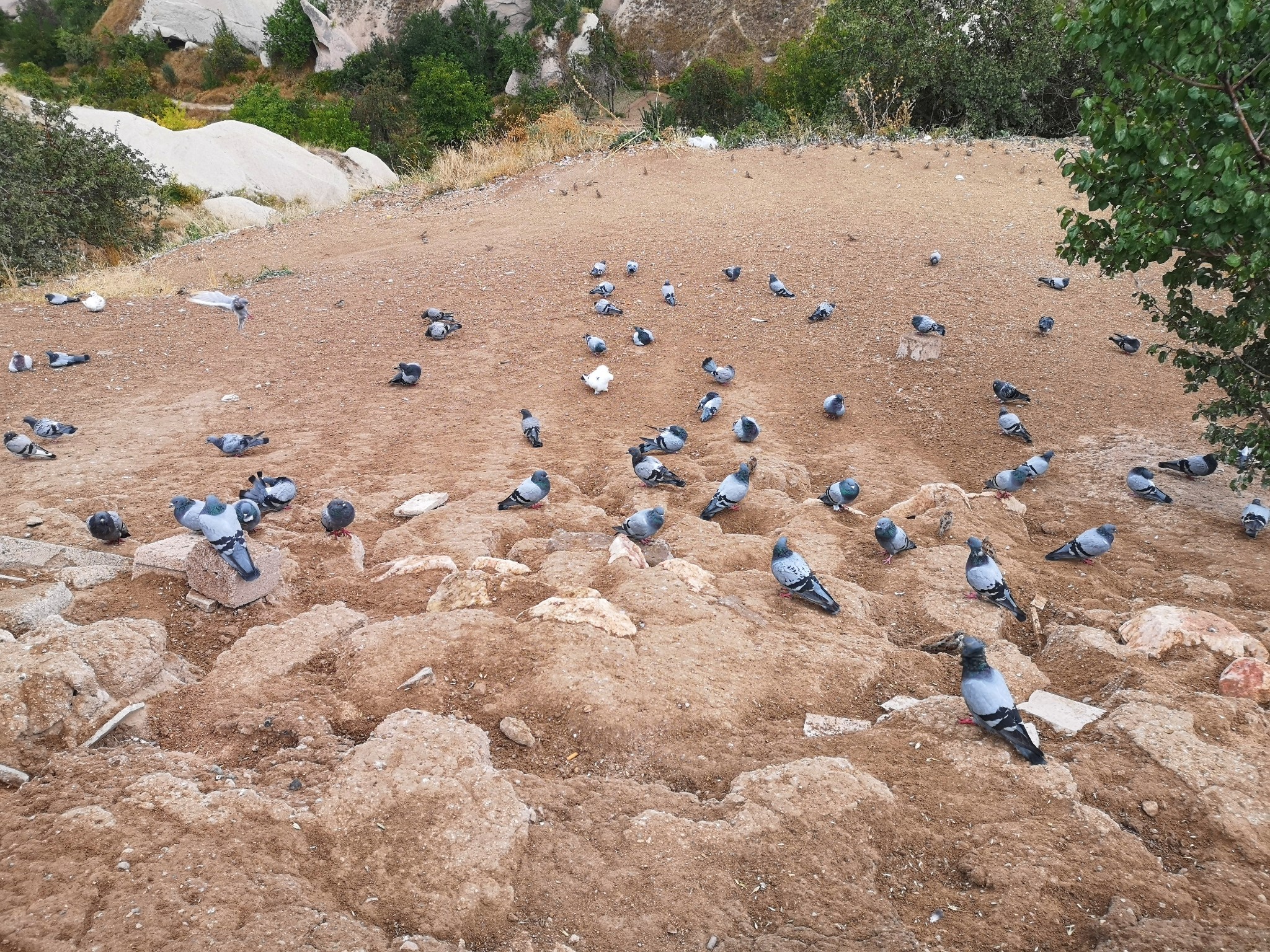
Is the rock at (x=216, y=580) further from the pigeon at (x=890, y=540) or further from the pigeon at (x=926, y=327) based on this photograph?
the pigeon at (x=926, y=327)

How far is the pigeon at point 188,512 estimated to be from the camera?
516 centimetres

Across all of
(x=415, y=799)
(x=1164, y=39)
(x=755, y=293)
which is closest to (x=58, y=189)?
(x=755, y=293)

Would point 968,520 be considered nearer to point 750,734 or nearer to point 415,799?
point 750,734

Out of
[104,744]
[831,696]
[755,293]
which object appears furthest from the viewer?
[755,293]

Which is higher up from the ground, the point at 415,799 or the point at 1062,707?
the point at 415,799

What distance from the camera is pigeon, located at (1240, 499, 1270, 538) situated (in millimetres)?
5812

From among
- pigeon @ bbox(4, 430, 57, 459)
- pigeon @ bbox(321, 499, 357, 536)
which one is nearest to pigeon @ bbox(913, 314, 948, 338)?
pigeon @ bbox(321, 499, 357, 536)

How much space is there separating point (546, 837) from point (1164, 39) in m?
5.53

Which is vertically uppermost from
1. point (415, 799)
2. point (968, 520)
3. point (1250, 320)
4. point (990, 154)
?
point (990, 154)

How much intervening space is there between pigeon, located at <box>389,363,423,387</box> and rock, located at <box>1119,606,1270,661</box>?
7628mm

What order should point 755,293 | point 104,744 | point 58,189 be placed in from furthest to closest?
point 58,189 < point 755,293 < point 104,744

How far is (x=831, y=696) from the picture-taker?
4.05 meters

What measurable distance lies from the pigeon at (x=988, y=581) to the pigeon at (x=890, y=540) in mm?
559

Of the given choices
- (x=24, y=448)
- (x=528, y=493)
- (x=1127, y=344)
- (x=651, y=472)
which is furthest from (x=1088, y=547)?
(x=24, y=448)
